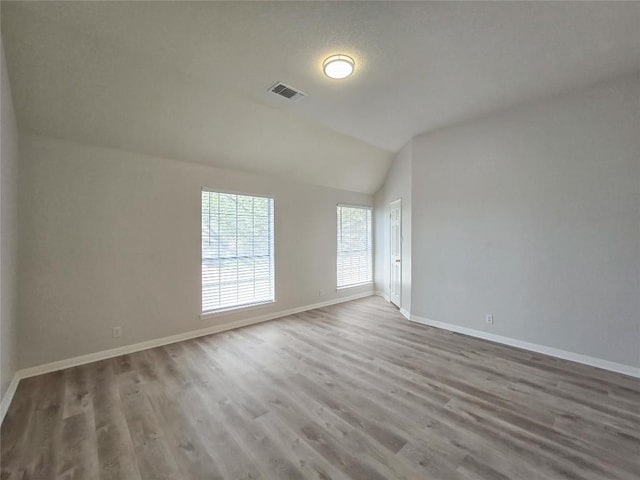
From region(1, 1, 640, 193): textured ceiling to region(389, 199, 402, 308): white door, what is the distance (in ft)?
5.97

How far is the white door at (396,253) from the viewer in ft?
16.7

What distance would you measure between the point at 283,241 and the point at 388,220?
2.44 meters

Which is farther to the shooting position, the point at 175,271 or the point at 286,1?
the point at 175,271

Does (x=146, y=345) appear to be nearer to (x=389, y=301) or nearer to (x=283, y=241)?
(x=283, y=241)

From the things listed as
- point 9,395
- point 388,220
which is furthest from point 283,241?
point 9,395

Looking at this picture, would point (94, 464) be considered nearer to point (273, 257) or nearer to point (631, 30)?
point (273, 257)

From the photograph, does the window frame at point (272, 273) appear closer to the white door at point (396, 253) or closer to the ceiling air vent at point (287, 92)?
the ceiling air vent at point (287, 92)

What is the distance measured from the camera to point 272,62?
249 cm

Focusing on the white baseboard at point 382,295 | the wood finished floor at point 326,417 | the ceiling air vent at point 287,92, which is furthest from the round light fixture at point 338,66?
the white baseboard at point 382,295

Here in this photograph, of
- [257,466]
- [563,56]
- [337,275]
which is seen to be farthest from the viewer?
[337,275]

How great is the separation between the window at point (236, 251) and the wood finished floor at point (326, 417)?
40.0 inches

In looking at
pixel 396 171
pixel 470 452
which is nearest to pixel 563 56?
pixel 396 171

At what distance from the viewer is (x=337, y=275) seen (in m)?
5.89

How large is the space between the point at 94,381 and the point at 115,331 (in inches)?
27.5
